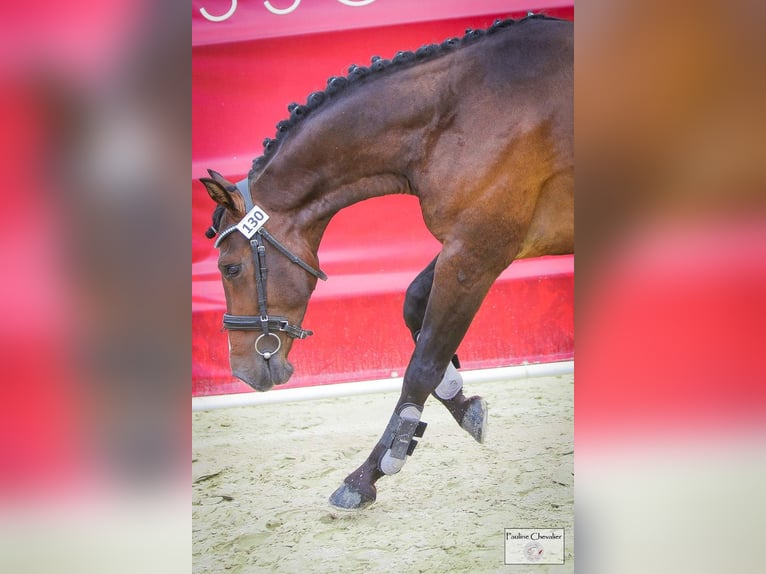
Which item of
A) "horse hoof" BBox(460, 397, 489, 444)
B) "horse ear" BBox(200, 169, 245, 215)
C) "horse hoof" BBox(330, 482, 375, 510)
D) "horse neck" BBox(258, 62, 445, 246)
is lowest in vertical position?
"horse hoof" BBox(330, 482, 375, 510)

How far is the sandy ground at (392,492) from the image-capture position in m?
2.13

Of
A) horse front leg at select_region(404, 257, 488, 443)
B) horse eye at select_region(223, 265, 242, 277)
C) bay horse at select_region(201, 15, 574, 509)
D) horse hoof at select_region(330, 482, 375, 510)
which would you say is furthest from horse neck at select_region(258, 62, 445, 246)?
horse hoof at select_region(330, 482, 375, 510)

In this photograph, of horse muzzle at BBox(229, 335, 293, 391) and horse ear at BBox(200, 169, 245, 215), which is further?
horse muzzle at BBox(229, 335, 293, 391)

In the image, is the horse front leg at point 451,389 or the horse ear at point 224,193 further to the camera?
the horse front leg at point 451,389

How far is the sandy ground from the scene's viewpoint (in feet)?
7.00

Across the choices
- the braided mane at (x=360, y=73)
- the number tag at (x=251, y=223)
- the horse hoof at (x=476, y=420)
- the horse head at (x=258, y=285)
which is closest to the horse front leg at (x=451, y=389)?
the horse hoof at (x=476, y=420)

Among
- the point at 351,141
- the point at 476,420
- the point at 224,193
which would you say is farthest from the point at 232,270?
the point at 476,420

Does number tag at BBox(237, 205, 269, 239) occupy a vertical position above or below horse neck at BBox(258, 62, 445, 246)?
below

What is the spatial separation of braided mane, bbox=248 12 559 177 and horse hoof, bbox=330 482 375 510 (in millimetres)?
1156

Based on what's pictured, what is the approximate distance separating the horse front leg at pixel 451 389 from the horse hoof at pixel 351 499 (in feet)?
1.34

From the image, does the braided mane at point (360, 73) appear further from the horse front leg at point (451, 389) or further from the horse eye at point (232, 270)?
the horse front leg at point (451, 389)

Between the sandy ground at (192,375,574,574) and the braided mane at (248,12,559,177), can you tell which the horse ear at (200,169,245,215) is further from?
the sandy ground at (192,375,574,574)
